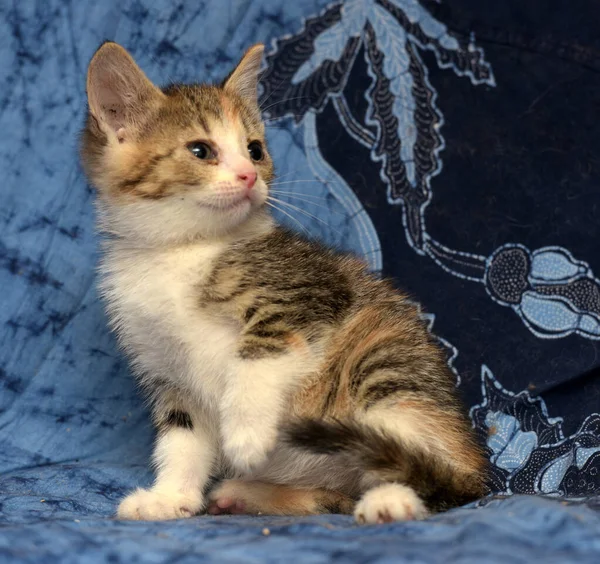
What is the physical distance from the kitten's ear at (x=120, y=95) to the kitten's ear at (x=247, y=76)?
7.2 inches

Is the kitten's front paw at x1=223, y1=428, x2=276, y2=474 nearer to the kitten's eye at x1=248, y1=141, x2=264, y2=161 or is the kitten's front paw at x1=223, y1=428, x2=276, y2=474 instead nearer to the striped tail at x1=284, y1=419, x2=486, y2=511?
the striped tail at x1=284, y1=419, x2=486, y2=511

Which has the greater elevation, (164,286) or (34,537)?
(164,286)

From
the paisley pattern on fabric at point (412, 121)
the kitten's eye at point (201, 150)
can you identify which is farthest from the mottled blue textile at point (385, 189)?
the kitten's eye at point (201, 150)

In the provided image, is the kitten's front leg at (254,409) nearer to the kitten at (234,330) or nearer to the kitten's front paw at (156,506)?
the kitten at (234,330)

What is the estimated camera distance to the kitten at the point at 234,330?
4.33 feet

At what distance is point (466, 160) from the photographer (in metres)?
1.99

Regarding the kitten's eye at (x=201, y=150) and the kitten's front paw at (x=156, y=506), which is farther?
the kitten's eye at (x=201, y=150)

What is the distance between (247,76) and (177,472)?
2.68ft

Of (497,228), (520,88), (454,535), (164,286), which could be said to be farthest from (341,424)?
(520,88)

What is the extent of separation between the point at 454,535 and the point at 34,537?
539 mm

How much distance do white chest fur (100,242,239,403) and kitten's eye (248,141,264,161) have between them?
0.23m

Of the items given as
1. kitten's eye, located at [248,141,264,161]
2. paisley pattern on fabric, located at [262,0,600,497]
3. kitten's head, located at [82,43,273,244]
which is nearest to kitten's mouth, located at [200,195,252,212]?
kitten's head, located at [82,43,273,244]

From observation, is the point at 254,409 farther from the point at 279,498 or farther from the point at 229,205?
the point at 229,205

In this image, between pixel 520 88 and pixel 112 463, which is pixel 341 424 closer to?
pixel 112 463
